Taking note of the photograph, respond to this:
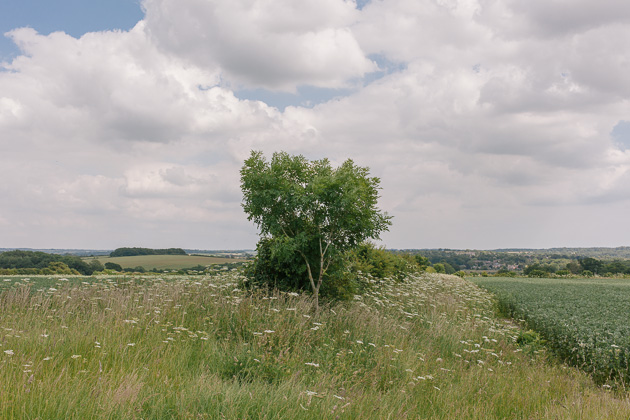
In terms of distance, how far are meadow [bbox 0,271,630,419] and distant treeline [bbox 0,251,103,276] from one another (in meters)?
14.9

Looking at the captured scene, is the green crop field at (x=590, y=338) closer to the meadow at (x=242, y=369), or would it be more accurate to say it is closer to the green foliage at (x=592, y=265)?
the meadow at (x=242, y=369)

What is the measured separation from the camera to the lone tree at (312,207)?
1152 cm

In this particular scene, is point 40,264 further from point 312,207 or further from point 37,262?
point 312,207

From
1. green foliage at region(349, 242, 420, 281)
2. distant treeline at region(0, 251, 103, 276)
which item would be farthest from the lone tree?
distant treeline at region(0, 251, 103, 276)

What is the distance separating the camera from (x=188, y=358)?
20.1ft

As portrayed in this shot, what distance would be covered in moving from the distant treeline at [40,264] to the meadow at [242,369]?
48.9 ft

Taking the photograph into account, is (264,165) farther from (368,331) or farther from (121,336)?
(121,336)

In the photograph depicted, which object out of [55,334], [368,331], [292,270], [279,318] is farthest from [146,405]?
[292,270]

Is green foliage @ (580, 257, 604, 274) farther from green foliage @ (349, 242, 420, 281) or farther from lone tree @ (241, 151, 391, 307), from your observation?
lone tree @ (241, 151, 391, 307)

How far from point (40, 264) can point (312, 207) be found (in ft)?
69.7

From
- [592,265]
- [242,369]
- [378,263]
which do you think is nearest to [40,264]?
[378,263]

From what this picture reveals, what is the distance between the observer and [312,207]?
12.0 metres

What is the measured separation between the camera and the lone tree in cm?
1152

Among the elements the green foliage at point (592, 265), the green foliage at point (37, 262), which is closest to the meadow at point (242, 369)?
the green foliage at point (37, 262)
